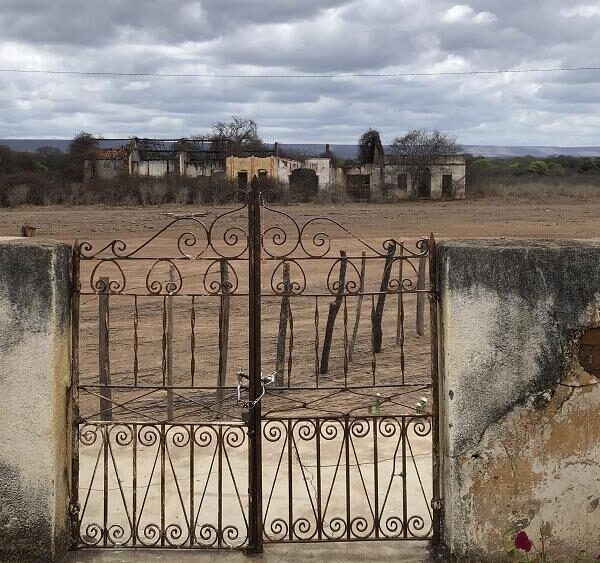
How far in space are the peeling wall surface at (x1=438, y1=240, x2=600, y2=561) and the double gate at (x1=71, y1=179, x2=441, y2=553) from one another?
0.22 m

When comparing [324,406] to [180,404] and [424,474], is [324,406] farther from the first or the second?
[424,474]

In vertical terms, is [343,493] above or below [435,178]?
below

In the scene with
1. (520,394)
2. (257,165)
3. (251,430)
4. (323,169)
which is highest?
(257,165)

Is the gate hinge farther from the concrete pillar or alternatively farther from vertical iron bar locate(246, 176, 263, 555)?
vertical iron bar locate(246, 176, 263, 555)

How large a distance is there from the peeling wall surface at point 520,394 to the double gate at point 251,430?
216mm

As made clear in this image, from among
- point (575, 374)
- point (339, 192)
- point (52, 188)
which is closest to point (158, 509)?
point (575, 374)

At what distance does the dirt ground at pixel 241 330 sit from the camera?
8.52 meters

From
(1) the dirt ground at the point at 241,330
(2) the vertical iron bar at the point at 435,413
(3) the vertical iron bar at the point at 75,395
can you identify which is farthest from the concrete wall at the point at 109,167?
(2) the vertical iron bar at the point at 435,413

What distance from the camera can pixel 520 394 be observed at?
4.71 meters

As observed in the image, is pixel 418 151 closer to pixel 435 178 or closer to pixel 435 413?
pixel 435 178

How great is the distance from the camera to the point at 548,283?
15.3 ft

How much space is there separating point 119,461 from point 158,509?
95 centimetres

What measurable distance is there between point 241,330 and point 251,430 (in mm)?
7693

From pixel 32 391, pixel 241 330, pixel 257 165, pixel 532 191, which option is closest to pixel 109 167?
pixel 257 165
